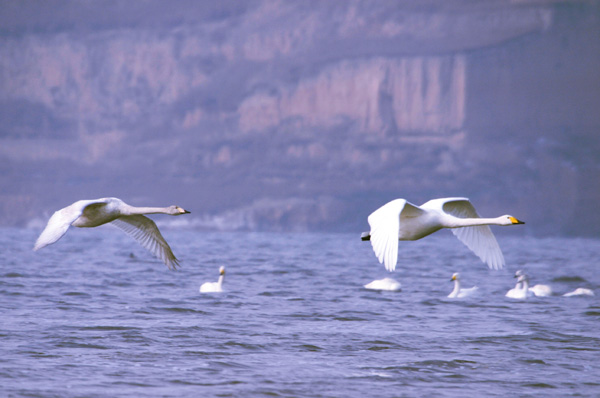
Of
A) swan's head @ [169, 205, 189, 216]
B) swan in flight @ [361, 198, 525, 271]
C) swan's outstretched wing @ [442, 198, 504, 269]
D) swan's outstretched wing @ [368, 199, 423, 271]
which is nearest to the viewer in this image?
swan's outstretched wing @ [368, 199, 423, 271]

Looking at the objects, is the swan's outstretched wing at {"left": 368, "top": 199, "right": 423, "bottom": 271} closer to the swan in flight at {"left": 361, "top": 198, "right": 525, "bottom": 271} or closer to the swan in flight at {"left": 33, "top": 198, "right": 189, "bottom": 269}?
the swan in flight at {"left": 361, "top": 198, "right": 525, "bottom": 271}

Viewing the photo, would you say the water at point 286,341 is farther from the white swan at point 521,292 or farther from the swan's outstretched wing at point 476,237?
the swan's outstretched wing at point 476,237

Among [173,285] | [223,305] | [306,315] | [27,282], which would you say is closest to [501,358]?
[306,315]

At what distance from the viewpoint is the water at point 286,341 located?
13.2 metres

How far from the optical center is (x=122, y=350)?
51.4 feet

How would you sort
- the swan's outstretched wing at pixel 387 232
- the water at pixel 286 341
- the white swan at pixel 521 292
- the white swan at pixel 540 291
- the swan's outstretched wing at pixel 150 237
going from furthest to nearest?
1. the white swan at pixel 540 291
2. the white swan at pixel 521 292
3. the swan's outstretched wing at pixel 150 237
4. the water at pixel 286 341
5. the swan's outstretched wing at pixel 387 232

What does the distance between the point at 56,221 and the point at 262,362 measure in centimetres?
442

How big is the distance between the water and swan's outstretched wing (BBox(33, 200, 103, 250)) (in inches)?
86.4

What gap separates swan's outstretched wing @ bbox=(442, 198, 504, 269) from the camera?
15758 mm

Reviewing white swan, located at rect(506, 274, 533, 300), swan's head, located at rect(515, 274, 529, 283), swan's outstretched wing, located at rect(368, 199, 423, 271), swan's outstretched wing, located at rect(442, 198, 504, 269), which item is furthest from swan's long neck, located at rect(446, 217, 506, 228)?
swan's head, located at rect(515, 274, 529, 283)

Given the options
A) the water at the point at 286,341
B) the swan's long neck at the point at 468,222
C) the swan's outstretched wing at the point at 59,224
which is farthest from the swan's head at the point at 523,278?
the swan's outstretched wing at the point at 59,224

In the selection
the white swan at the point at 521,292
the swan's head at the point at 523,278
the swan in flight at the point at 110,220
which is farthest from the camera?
the swan's head at the point at 523,278

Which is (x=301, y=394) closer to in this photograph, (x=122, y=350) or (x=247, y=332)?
(x=122, y=350)

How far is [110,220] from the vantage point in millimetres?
14930
